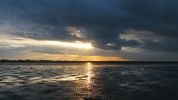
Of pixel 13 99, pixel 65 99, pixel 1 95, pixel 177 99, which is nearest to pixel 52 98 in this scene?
pixel 65 99

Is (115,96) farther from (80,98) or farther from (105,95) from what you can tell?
(80,98)

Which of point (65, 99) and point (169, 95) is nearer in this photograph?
point (65, 99)

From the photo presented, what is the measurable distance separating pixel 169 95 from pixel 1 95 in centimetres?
2087

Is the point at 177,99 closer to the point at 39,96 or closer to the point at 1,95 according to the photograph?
the point at 39,96

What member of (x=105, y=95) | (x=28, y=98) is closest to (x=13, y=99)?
(x=28, y=98)

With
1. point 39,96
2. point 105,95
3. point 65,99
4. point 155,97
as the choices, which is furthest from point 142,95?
point 39,96

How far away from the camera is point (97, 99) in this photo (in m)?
33.3

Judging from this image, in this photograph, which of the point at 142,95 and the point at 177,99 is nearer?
the point at 177,99

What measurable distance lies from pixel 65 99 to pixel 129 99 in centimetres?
743

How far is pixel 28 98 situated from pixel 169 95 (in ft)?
57.0

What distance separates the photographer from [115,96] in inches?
1420

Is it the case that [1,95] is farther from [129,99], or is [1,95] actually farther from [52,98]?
[129,99]

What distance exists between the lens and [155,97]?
35.5m

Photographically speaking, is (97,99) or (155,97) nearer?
(97,99)
